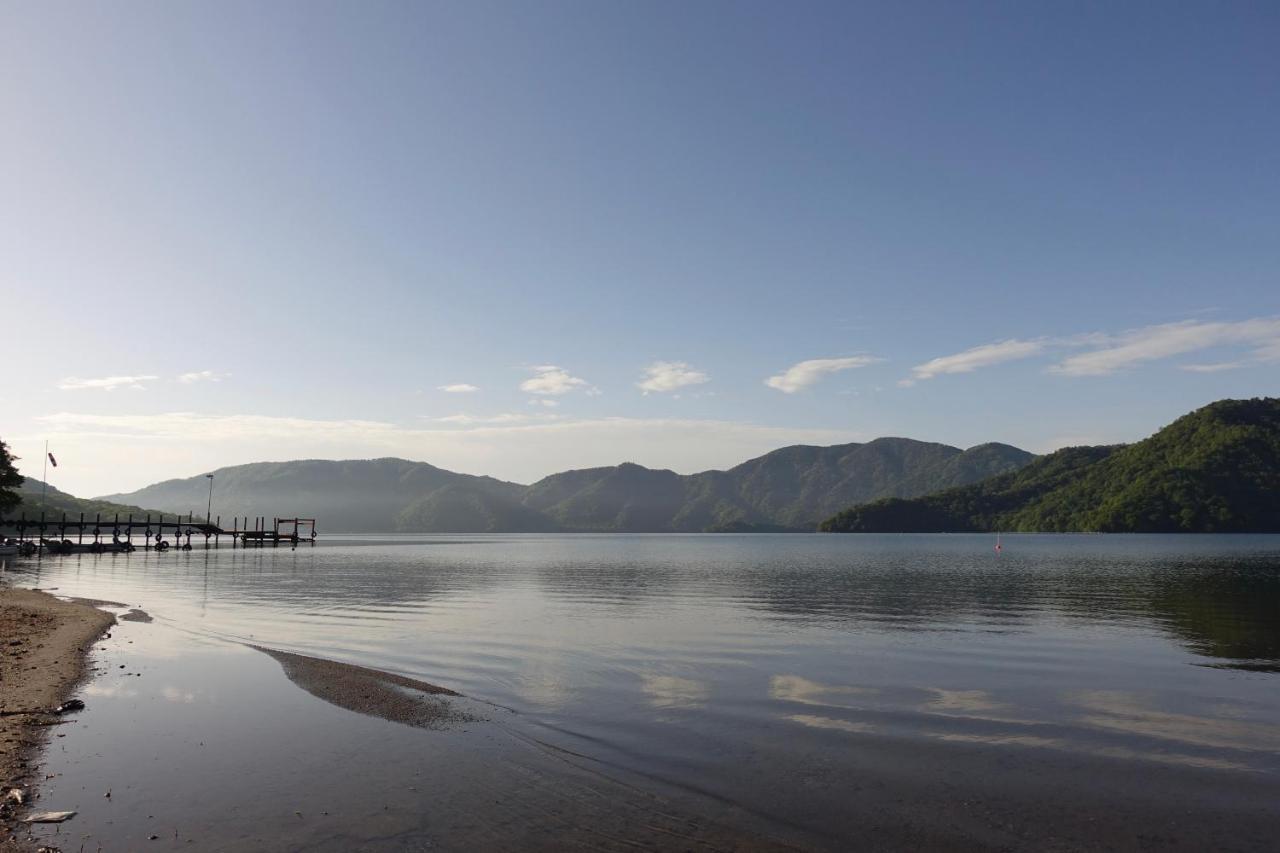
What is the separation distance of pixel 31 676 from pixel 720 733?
19523 millimetres

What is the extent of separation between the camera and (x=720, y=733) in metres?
17.6

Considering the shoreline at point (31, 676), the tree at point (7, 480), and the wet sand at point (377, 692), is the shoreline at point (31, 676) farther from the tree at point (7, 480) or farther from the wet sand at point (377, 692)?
the tree at point (7, 480)

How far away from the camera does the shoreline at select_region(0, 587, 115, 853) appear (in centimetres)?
1238

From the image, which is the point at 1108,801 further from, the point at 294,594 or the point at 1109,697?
the point at 294,594

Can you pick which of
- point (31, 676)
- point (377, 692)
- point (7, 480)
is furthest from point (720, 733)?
point (7, 480)

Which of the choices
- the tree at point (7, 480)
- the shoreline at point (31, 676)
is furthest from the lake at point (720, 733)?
the tree at point (7, 480)

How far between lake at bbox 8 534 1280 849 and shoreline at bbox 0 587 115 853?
2.10 ft

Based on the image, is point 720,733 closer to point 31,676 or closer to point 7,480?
point 31,676

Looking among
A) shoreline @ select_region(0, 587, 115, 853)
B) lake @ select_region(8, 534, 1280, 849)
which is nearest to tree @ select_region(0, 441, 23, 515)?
shoreline @ select_region(0, 587, 115, 853)

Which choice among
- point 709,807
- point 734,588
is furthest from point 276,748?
point 734,588

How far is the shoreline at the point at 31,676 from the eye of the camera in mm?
12383

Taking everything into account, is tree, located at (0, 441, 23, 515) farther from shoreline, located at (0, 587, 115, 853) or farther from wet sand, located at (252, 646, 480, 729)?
wet sand, located at (252, 646, 480, 729)

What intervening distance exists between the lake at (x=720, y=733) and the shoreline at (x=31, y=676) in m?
0.64

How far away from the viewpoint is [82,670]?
23.1 m
